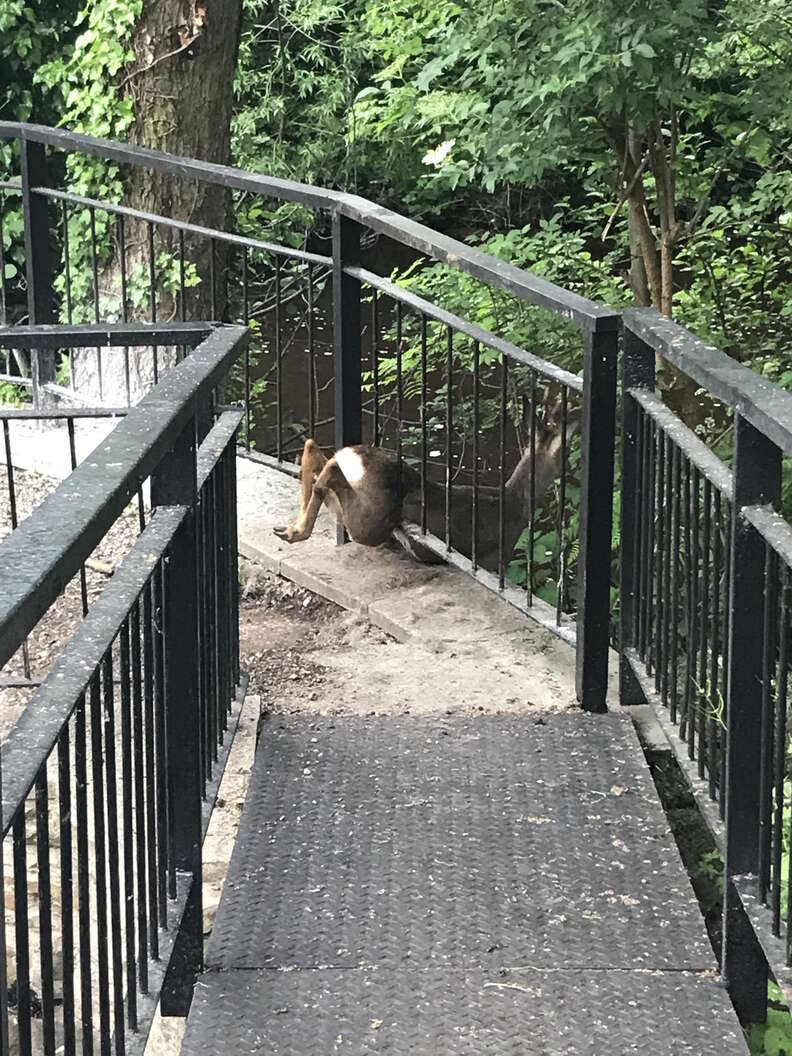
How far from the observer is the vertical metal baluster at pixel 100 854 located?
2053 mm

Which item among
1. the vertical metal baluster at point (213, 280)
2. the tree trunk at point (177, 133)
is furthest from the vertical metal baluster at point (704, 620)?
the vertical metal baluster at point (213, 280)

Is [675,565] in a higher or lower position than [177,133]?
lower

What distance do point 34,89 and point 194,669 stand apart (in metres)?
9.06

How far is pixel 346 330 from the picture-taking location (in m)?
5.33

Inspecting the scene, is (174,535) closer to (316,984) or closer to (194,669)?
(194,669)

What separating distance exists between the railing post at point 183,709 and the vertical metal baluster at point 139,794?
0.20m

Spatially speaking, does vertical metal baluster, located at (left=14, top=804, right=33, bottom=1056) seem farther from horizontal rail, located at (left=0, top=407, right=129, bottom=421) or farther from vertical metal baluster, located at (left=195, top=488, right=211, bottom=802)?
horizontal rail, located at (left=0, top=407, right=129, bottom=421)

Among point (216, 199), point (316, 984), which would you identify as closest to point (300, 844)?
point (316, 984)

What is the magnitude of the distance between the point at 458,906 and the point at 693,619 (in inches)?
32.2

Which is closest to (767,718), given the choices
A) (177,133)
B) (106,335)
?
(106,335)

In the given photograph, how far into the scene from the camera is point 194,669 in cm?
289

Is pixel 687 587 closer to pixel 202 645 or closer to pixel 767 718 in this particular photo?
pixel 767 718

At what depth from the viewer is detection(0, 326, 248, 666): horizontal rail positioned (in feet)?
4.78

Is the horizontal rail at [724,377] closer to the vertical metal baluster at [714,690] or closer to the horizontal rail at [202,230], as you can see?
the vertical metal baluster at [714,690]
